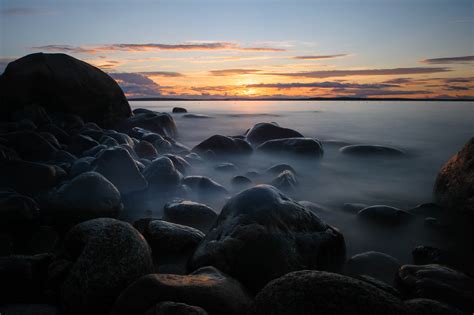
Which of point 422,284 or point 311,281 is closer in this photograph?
point 311,281

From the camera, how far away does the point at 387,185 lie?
6.70 m

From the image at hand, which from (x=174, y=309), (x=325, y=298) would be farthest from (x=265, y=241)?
(x=325, y=298)

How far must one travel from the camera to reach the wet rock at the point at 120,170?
17.8ft

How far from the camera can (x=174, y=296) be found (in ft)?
7.03

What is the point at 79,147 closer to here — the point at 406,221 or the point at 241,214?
the point at 241,214

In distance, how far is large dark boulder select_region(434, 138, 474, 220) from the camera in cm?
462

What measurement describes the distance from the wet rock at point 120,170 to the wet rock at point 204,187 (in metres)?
0.71

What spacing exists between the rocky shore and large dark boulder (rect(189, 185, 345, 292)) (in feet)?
0.04

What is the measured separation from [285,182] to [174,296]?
13.7 ft

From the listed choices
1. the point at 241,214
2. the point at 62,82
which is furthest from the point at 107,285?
the point at 62,82

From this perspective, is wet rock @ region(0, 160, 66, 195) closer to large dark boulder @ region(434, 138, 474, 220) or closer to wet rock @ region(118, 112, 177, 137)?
large dark boulder @ region(434, 138, 474, 220)

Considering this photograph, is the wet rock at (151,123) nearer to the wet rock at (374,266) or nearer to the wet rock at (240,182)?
the wet rock at (240,182)

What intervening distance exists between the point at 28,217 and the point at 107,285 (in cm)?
235

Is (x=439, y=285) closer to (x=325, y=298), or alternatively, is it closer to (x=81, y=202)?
(x=325, y=298)
